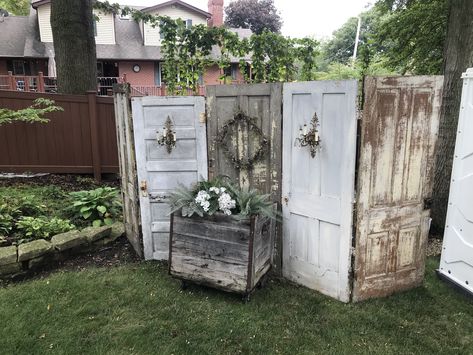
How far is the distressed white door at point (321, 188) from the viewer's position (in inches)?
119

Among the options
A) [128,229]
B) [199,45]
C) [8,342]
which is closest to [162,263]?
[128,229]

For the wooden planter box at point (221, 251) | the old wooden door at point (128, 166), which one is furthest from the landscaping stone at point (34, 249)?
the wooden planter box at point (221, 251)

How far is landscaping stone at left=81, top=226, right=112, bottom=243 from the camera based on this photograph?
4.28 metres

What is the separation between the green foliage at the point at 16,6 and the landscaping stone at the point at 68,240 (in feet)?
87.4

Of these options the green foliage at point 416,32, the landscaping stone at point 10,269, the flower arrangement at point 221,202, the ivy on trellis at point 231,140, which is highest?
the green foliage at point 416,32

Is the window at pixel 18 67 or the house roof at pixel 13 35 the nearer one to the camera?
the house roof at pixel 13 35

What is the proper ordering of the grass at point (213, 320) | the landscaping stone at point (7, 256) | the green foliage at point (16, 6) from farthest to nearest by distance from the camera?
the green foliage at point (16, 6), the landscaping stone at point (7, 256), the grass at point (213, 320)

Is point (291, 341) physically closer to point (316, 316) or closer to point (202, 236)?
point (316, 316)

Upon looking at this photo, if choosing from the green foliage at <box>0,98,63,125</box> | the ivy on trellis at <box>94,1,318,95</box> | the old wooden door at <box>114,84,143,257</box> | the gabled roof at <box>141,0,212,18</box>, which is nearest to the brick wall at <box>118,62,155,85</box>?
the gabled roof at <box>141,0,212,18</box>

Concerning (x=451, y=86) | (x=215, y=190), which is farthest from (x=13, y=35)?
(x=451, y=86)

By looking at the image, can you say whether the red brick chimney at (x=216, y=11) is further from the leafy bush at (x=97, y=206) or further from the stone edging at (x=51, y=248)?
the stone edging at (x=51, y=248)

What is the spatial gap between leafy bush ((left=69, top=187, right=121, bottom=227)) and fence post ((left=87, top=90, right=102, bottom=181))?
1.53 metres

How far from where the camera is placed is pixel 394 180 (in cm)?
319

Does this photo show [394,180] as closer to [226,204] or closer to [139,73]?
[226,204]
